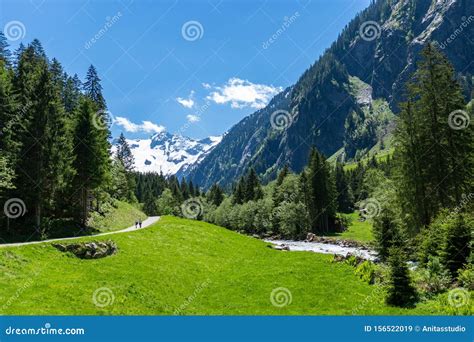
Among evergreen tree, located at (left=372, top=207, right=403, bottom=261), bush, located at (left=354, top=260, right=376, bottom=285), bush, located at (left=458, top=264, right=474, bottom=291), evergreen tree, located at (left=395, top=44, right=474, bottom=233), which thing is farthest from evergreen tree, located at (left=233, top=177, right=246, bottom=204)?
bush, located at (left=458, top=264, right=474, bottom=291)

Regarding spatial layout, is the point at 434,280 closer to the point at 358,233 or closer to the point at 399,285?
the point at 399,285

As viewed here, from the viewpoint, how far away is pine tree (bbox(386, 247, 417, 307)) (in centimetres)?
2223

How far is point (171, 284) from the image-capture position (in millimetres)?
29656

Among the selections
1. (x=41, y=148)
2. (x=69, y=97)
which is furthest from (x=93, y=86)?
(x=41, y=148)

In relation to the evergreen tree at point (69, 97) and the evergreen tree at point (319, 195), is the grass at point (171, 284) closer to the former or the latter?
the evergreen tree at point (69, 97)

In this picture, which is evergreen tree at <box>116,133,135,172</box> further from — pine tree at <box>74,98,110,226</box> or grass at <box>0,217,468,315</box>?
grass at <box>0,217,468,315</box>

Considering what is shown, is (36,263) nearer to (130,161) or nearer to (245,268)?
(245,268)

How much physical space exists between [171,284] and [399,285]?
16483mm

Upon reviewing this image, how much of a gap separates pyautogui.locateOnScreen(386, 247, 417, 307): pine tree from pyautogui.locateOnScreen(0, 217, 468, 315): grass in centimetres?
93

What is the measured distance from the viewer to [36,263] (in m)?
27.6

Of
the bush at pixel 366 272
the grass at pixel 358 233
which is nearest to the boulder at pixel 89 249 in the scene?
the bush at pixel 366 272

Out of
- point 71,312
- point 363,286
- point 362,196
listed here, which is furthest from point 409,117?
point 362,196

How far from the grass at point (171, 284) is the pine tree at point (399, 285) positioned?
3.05 ft

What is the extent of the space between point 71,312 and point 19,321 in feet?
8.31
